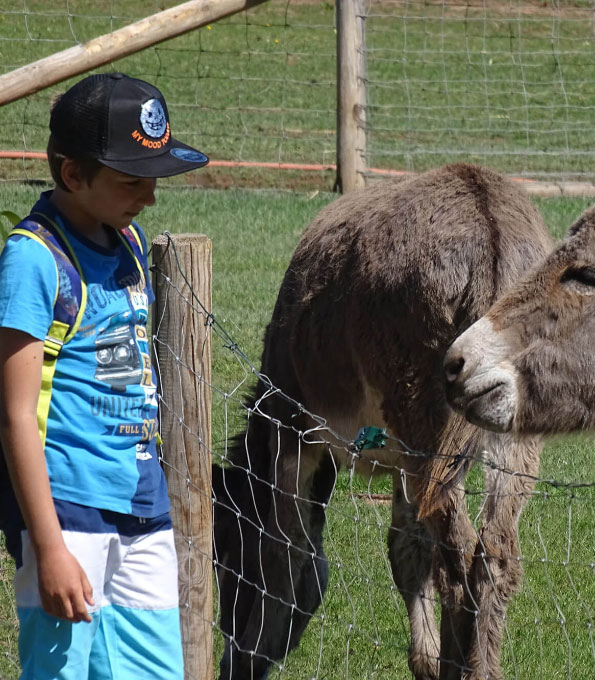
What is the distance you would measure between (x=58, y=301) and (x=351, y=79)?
7.12 meters

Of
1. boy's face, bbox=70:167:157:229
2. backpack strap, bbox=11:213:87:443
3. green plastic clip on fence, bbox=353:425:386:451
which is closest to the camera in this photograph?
backpack strap, bbox=11:213:87:443

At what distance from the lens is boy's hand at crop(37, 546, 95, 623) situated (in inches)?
99.3

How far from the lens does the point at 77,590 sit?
2.54 metres

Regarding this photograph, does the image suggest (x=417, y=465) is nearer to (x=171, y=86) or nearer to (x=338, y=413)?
(x=338, y=413)

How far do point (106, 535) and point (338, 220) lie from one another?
7.14 ft

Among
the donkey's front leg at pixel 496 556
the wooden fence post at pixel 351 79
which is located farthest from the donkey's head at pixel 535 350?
the wooden fence post at pixel 351 79

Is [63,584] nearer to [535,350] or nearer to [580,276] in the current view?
[535,350]

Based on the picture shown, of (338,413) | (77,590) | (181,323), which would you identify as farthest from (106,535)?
(338,413)

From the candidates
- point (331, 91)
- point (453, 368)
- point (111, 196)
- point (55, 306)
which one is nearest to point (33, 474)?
point (55, 306)

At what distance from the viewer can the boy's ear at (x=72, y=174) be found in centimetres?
274

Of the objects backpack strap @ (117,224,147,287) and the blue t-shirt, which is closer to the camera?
the blue t-shirt

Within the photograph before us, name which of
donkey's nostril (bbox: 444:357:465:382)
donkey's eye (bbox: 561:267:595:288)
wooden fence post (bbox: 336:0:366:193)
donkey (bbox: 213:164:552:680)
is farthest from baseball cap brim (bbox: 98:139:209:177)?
wooden fence post (bbox: 336:0:366:193)

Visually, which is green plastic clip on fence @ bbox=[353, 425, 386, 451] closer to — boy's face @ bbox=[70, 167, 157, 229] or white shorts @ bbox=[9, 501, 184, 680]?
white shorts @ bbox=[9, 501, 184, 680]

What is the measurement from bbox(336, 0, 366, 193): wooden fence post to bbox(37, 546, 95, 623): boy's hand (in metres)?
7.06
